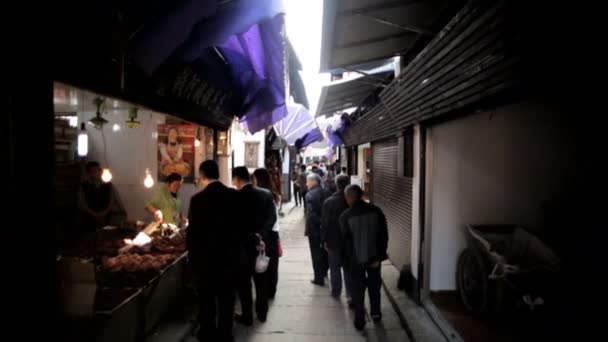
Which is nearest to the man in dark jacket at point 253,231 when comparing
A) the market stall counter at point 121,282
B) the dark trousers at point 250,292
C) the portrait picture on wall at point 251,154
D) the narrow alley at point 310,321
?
the dark trousers at point 250,292

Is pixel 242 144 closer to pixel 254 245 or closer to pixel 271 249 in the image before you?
pixel 271 249

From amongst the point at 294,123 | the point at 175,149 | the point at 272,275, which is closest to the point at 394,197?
the point at 272,275

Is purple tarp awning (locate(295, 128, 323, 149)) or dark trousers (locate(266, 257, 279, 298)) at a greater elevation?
purple tarp awning (locate(295, 128, 323, 149))

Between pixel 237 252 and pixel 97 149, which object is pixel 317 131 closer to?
pixel 97 149

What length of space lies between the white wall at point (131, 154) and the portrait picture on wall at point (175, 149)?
0.45 feet

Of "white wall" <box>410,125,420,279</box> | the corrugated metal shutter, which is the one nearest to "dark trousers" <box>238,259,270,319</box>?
"white wall" <box>410,125,420,279</box>

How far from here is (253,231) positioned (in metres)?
5.11

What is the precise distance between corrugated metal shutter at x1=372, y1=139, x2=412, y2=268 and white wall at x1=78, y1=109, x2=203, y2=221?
15.3 ft

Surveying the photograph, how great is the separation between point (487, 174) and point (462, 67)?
2.93 metres

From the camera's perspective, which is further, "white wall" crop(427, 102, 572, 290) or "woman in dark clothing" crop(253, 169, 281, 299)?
"woman in dark clothing" crop(253, 169, 281, 299)

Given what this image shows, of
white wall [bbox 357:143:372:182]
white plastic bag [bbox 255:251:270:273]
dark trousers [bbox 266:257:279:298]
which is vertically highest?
white wall [bbox 357:143:372:182]

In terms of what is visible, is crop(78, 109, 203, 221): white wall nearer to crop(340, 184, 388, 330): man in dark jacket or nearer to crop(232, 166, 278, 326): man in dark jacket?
crop(232, 166, 278, 326): man in dark jacket

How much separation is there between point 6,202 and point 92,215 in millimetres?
5955

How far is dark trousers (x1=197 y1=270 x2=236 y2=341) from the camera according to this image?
13.5 feet
